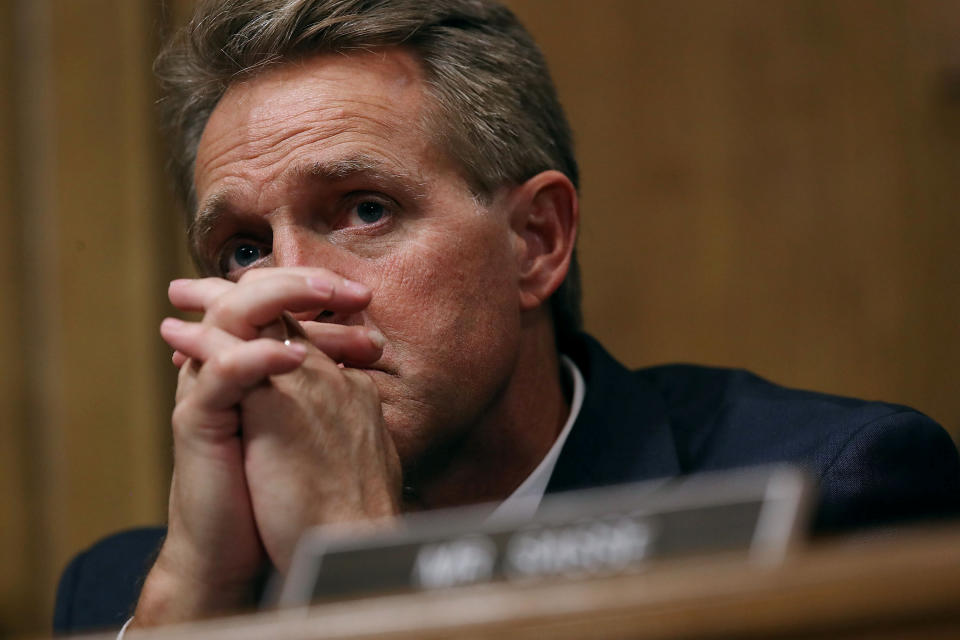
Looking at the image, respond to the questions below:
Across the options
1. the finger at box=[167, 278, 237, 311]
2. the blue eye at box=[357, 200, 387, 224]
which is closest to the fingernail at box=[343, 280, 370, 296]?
the finger at box=[167, 278, 237, 311]

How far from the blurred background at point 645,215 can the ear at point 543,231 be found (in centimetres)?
61

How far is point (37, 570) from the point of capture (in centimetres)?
218

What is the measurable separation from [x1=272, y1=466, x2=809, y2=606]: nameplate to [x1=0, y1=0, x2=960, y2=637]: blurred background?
1.60m

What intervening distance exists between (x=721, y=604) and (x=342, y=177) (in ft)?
3.15

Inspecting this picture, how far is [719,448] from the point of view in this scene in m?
1.37

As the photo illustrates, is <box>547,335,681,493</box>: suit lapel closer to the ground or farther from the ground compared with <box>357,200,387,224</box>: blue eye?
closer to the ground

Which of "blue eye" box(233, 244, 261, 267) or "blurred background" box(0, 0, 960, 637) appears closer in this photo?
"blue eye" box(233, 244, 261, 267)

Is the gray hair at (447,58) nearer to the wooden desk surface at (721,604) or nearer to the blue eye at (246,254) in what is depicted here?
the blue eye at (246,254)

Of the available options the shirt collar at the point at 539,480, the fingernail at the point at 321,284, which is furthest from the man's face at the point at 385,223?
the fingernail at the point at 321,284

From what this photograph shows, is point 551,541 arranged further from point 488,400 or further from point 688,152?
point 688,152

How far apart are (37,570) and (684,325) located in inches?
52.7

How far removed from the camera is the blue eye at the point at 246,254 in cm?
144

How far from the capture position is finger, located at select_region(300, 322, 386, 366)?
113cm

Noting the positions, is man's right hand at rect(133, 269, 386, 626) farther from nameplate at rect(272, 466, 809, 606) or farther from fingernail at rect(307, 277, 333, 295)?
nameplate at rect(272, 466, 809, 606)
